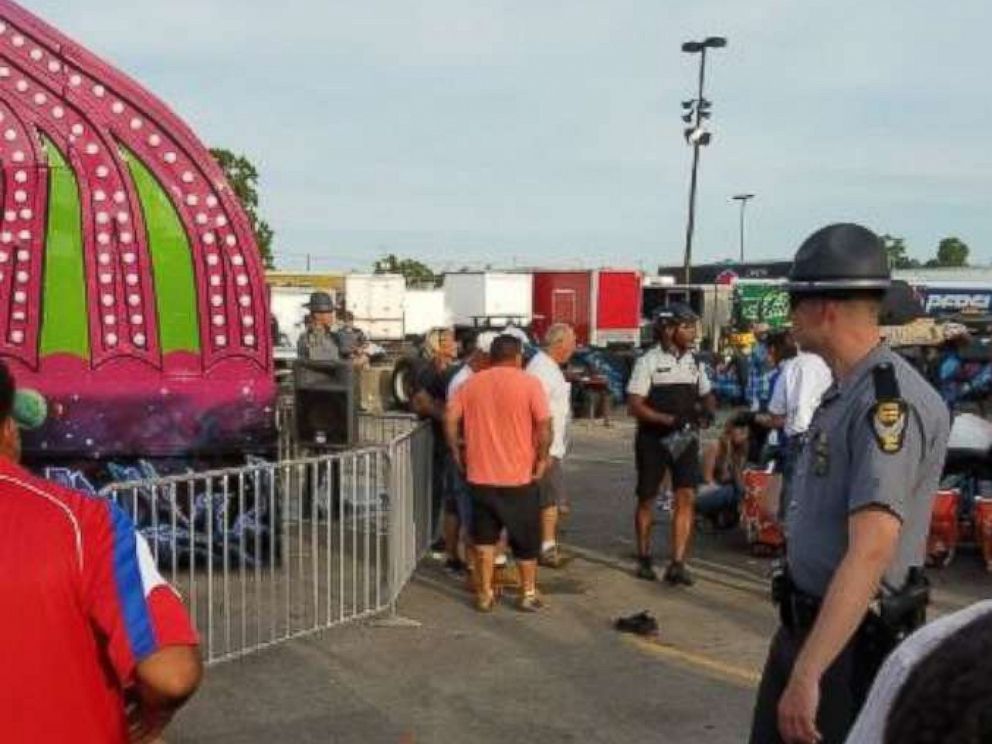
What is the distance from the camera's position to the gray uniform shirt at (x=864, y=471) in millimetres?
2844

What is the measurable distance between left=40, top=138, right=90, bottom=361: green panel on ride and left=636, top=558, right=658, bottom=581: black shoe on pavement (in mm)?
3864

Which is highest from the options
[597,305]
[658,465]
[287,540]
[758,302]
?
[758,302]

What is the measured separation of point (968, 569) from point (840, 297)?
6466mm

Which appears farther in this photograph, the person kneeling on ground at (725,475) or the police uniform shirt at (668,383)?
the person kneeling on ground at (725,475)

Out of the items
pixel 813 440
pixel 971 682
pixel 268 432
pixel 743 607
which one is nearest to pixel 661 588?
pixel 743 607

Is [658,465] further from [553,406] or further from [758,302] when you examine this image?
[758,302]

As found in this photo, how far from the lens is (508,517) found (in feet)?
25.6

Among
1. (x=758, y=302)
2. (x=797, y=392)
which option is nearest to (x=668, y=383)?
(x=797, y=392)

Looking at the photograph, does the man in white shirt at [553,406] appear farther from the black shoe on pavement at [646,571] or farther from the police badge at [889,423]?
the police badge at [889,423]

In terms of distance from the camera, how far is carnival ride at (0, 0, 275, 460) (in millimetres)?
8211

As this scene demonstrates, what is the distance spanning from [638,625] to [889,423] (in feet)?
14.9

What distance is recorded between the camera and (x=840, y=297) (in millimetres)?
2998

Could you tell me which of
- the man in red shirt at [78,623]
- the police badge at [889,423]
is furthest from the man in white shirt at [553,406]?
the man in red shirt at [78,623]

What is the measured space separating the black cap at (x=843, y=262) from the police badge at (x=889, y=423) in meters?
0.28
